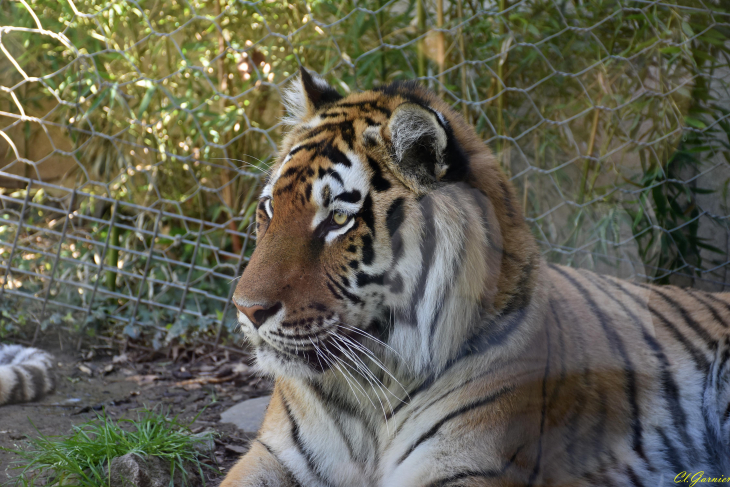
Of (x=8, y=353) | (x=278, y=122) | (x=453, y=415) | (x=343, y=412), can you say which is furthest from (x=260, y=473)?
(x=278, y=122)

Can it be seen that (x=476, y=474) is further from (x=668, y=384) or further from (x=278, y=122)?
(x=278, y=122)

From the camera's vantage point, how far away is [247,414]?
6.63ft

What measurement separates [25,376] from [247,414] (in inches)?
28.0

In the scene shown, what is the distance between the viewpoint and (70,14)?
2.85 m

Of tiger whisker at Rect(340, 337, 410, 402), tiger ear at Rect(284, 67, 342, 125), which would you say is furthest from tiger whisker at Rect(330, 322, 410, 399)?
tiger ear at Rect(284, 67, 342, 125)

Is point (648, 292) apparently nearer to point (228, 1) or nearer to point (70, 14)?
point (228, 1)

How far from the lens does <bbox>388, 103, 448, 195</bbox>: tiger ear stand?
1.14m

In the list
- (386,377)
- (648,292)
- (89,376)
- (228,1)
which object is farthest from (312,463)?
(228,1)

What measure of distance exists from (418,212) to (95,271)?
6.96ft

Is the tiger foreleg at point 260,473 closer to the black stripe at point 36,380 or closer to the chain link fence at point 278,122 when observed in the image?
the chain link fence at point 278,122

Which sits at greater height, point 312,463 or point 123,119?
point 123,119

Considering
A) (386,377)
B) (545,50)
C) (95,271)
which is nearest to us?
(386,377)

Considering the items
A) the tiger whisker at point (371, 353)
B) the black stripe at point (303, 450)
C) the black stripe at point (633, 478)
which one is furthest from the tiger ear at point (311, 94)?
the black stripe at point (633, 478)

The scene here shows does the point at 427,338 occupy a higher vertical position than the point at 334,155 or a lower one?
lower
